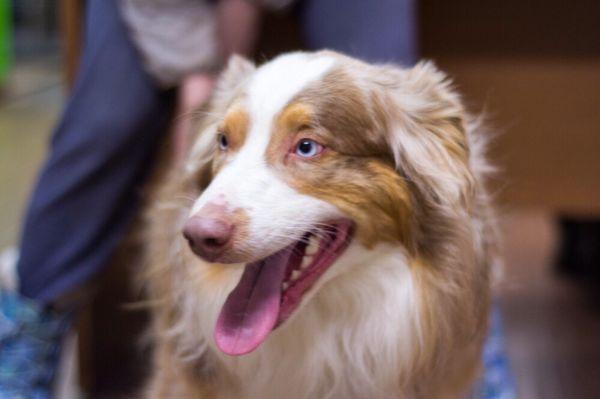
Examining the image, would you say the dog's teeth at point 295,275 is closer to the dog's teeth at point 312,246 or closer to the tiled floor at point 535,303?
the dog's teeth at point 312,246

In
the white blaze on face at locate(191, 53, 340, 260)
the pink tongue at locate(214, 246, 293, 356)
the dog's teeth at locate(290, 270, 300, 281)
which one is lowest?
the pink tongue at locate(214, 246, 293, 356)

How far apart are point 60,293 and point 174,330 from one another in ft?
1.01

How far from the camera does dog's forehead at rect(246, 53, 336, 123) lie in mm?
1086

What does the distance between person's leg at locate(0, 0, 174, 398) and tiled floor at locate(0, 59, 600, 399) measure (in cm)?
68

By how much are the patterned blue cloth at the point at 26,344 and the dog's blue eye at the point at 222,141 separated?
0.58 m

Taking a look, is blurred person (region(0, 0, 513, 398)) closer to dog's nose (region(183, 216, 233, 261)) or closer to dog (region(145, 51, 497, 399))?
dog (region(145, 51, 497, 399))

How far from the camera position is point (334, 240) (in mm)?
1100

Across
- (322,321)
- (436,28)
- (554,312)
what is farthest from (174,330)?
(554,312)

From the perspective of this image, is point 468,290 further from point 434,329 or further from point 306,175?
point 306,175

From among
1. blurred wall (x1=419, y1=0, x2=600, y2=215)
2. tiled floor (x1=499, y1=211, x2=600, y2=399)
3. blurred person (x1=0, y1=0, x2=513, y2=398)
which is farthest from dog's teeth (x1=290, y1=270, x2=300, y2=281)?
blurred wall (x1=419, y1=0, x2=600, y2=215)

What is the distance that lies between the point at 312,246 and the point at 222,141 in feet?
0.59

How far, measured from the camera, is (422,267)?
3.73 ft

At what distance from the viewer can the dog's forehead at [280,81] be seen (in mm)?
1086

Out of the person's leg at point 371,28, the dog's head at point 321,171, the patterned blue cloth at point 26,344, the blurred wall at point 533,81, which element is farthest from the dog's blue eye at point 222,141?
the blurred wall at point 533,81
